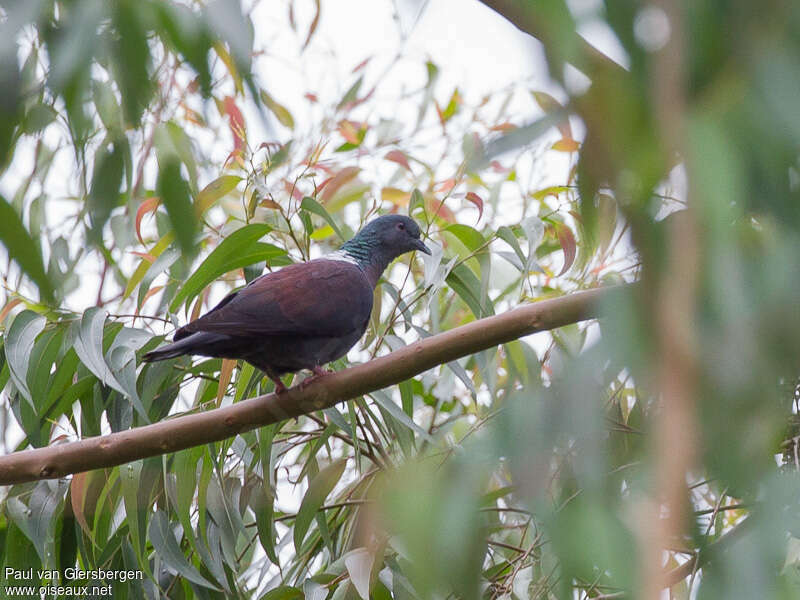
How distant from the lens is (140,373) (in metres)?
2.74

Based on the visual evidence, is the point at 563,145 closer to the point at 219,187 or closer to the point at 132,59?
the point at 219,187

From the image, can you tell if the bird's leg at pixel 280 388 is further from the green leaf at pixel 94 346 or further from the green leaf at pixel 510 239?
the green leaf at pixel 510 239

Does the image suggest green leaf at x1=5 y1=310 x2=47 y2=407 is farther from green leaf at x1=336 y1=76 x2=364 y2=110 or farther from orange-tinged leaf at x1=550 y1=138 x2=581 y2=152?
green leaf at x1=336 y1=76 x2=364 y2=110

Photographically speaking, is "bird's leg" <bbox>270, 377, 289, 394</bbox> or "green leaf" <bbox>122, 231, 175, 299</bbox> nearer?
"bird's leg" <bbox>270, 377, 289, 394</bbox>

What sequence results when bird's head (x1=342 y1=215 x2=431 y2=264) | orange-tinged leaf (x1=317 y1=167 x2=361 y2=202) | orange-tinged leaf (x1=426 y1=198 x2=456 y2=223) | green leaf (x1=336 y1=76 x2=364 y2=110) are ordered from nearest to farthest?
bird's head (x1=342 y1=215 x2=431 y2=264) < orange-tinged leaf (x1=317 y1=167 x2=361 y2=202) < orange-tinged leaf (x1=426 y1=198 x2=456 y2=223) < green leaf (x1=336 y1=76 x2=364 y2=110)

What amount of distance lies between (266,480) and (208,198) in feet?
2.77

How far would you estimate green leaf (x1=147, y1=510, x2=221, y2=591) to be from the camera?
2.55 meters

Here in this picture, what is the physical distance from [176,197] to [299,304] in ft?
5.52

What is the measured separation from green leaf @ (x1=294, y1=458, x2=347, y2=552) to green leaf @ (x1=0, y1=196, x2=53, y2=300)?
1718mm

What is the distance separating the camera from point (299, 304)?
8.91 feet

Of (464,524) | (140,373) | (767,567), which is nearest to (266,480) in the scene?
(140,373)

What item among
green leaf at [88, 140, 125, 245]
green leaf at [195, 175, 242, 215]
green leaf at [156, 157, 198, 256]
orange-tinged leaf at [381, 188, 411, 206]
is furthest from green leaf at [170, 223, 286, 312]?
green leaf at [156, 157, 198, 256]

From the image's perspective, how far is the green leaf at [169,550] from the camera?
2.55 meters

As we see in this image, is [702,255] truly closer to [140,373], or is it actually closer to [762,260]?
[762,260]
